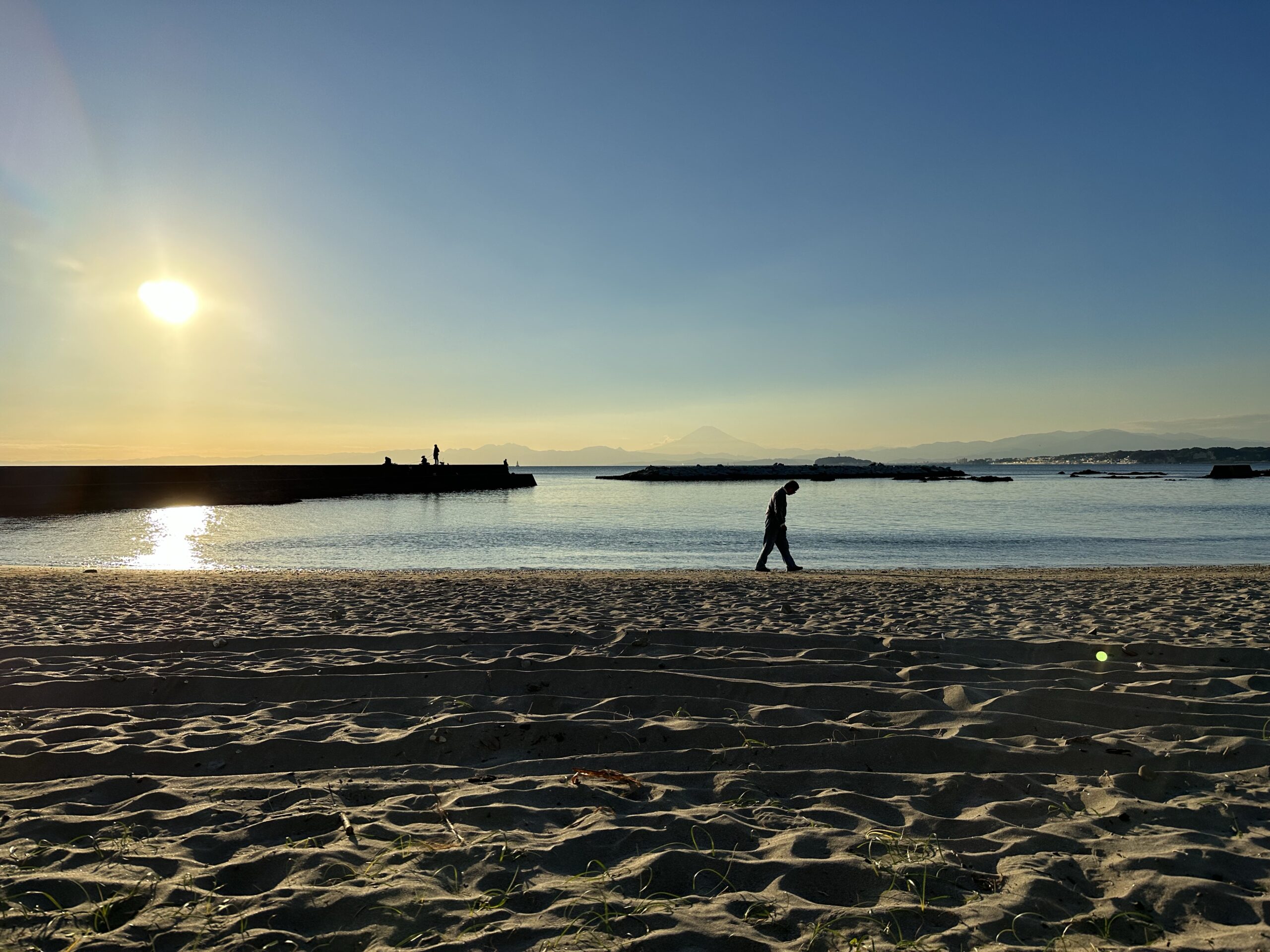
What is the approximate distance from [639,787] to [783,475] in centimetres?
9103

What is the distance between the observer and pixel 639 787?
351cm

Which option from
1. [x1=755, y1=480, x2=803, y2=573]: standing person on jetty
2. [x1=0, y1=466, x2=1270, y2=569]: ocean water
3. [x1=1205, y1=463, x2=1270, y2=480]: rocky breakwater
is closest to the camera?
[x1=755, y1=480, x2=803, y2=573]: standing person on jetty

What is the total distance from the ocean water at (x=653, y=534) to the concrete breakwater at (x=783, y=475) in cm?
3621

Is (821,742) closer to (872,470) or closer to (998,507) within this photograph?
(998,507)

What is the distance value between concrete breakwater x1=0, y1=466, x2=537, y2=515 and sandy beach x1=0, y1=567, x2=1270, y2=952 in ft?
120

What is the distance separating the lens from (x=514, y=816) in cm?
321

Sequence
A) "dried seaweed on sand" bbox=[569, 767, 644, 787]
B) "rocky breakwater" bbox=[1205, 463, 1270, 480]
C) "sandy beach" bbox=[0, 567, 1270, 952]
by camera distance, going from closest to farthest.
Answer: "sandy beach" bbox=[0, 567, 1270, 952], "dried seaweed on sand" bbox=[569, 767, 644, 787], "rocky breakwater" bbox=[1205, 463, 1270, 480]

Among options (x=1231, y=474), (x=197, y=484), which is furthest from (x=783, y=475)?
(x=197, y=484)

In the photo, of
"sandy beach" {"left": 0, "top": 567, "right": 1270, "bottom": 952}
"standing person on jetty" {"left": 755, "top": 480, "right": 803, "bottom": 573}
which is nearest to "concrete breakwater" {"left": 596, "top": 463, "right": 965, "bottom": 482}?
"standing person on jetty" {"left": 755, "top": 480, "right": 803, "bottom": 573}

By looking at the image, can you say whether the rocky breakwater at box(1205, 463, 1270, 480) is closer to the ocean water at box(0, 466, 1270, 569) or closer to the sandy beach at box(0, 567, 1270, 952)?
the ocean water at box(0, 466, 1270, 569)

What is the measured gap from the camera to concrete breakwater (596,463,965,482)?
8319 cm

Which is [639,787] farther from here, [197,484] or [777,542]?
[197,484]

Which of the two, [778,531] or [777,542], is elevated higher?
[778,531]

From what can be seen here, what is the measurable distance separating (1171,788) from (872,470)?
316ft
